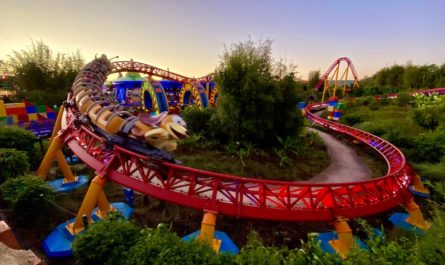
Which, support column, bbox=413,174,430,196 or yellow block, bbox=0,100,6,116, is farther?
yellow block, bbox=0,100,6,116

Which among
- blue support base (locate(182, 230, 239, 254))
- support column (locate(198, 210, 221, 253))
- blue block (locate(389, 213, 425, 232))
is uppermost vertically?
support column (locate(198, 210, 221, 253))

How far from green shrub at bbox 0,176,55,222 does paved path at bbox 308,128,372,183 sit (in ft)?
35.3

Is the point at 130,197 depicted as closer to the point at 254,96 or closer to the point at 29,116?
the point at 254,96

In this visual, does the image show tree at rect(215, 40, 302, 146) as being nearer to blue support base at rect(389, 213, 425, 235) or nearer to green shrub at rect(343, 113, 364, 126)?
blue support base at rect(389, 213, 425, 235)

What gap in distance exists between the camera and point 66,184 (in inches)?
383

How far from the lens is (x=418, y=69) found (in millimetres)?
39906

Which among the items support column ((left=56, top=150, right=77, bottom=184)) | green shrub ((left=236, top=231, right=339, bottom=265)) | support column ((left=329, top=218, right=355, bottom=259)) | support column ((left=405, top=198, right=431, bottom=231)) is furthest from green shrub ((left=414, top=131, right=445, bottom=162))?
support column ((left=56, top=150, right=77, bottom=184))

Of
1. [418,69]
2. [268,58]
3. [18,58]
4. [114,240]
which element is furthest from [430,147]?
[418,69]

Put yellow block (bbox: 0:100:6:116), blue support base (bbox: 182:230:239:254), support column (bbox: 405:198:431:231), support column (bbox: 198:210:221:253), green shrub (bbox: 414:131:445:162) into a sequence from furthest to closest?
1. yellow block (bbox: 0:100:6:116)
2. green shrub (bbox: 414:131:445:162)
3. support column (bbox: 405:198:431:231)
4. blue support base (bbox: 182:230:239:254)
5. support column (bbox: 198:210:221:253)

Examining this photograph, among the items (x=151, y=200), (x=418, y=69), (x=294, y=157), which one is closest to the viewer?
(x=151, y=200)

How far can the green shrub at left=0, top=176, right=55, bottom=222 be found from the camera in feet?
21.5

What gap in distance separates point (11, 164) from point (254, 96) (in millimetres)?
10401

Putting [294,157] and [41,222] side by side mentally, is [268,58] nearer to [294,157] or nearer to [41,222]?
[294,157]

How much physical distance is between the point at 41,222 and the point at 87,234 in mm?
3865
